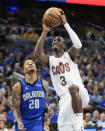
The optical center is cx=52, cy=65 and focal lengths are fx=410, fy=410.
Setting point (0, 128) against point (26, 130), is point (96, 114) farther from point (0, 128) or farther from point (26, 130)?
point (26, 130)

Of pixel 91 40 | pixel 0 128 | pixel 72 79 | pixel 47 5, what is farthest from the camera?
pixel 91 40

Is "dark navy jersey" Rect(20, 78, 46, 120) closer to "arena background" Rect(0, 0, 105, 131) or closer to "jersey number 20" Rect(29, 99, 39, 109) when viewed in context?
"jersey number 20" Rect(29, 99, 39, 109)

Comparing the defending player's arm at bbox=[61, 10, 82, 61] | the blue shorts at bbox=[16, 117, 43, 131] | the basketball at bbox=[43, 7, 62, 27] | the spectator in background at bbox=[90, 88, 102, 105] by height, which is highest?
the basketball at bbox=[43, 7, 62, 27]

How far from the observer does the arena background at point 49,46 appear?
998 centimetres

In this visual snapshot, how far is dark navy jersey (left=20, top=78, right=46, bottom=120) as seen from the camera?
6152 millimetres

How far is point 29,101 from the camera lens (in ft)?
20.2

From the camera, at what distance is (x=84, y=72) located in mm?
14617

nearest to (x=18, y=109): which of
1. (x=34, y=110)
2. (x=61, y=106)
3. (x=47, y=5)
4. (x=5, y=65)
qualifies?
(x=34, y=110)

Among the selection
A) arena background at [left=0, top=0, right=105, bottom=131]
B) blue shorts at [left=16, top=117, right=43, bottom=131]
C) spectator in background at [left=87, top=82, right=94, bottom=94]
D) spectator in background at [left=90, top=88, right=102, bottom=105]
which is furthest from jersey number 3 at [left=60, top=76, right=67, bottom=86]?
spectator in background at [left=87, top=82, right=94, bottom=94]

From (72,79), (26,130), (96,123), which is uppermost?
(72,79)

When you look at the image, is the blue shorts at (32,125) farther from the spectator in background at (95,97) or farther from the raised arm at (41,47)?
the spectator in background at (95,97)

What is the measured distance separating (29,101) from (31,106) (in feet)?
0.27

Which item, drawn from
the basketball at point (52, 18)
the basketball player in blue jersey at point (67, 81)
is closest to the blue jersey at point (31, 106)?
the basketball player in blue jersey at point (67, 81)

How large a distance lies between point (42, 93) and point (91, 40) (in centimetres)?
1388
